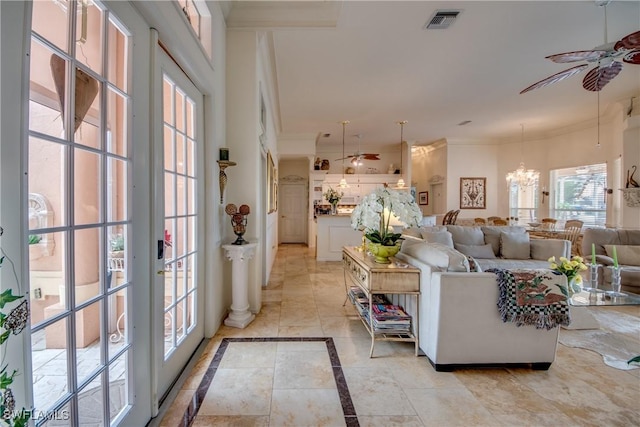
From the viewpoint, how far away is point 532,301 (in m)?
2.09

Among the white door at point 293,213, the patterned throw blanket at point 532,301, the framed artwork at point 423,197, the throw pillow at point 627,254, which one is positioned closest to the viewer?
the patterned throw blanket at point 532,301

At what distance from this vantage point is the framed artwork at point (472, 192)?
27.8 ft

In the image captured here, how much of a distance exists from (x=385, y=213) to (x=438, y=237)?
6.49 feet

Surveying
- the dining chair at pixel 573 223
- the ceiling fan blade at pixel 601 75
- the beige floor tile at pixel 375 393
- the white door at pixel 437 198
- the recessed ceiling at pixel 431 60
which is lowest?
the beige floor tile at pixel 375 393

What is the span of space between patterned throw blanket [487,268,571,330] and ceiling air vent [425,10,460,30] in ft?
8.60

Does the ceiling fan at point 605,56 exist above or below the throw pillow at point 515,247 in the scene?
above

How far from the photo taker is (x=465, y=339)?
2145mm

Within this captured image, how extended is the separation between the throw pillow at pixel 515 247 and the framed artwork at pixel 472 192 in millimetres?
4308

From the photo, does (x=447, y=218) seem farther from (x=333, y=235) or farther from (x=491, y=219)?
(x=333, y=235)

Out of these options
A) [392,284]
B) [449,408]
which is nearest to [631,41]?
[392,284]

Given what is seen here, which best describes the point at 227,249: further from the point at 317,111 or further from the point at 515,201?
the point at 515,201

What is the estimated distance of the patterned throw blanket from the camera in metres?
2.09

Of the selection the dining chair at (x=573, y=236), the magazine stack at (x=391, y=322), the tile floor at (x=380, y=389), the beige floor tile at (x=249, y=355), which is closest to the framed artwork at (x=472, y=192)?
the dining chair at (x=573, y=236)

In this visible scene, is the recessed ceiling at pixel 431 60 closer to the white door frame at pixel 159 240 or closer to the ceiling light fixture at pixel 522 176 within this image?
the ceiling light fixture at pixel 522 176
